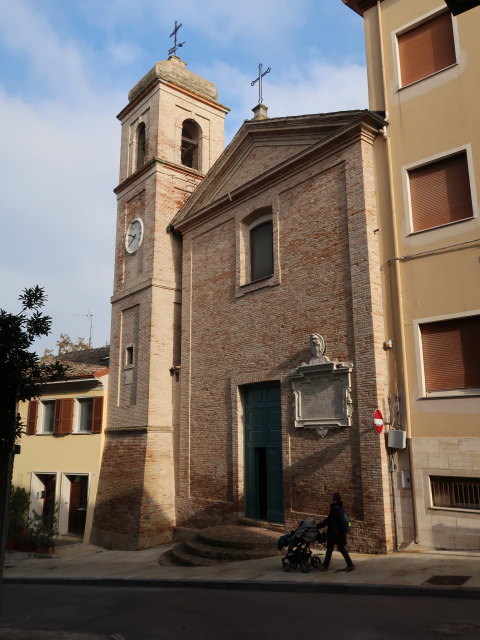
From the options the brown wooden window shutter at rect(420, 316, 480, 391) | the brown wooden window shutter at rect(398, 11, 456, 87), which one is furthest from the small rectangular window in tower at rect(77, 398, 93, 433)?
the brown wooden window shutter at rect(398, 11, 456, 87)

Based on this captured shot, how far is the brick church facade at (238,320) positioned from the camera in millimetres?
11922

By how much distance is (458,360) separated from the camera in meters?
10.5

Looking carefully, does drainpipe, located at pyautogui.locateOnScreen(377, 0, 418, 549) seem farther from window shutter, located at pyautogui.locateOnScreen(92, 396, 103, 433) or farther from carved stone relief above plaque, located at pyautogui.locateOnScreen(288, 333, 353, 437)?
window shutter, located at pyautogui.locateOnScreen(92, 396, 103, 433)

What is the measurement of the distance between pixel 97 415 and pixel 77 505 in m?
3.13

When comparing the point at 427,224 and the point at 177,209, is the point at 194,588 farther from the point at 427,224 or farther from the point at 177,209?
the point at 177,209

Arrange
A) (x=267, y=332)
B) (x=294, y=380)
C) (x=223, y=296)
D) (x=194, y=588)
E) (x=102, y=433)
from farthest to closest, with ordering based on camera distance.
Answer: (x=102, y=433) → (x=223, y=296) → (x=267, y=332) → (x=294, y=380) → (x=194, y=588)

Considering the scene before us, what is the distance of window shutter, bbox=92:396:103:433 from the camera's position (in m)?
18.5

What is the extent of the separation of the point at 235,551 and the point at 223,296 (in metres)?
6.87

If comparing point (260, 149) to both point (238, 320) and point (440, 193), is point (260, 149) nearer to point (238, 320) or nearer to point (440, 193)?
point (238, 320)

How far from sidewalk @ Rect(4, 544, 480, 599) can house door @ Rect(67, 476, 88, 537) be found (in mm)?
3981

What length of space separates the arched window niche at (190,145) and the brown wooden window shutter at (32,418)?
10.5 meters

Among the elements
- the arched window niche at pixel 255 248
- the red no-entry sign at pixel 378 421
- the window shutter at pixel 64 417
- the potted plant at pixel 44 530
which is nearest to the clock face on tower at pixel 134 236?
the arched window niche at pixel 255 248

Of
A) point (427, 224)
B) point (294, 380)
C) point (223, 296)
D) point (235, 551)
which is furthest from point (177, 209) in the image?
point (235, 551)

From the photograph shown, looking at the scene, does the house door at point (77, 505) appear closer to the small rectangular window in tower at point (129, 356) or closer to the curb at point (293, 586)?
the small rectangular window in tower at point (129, 356)
